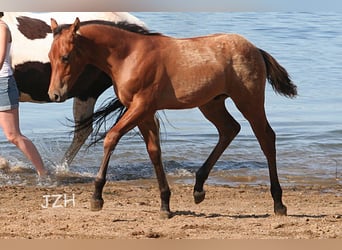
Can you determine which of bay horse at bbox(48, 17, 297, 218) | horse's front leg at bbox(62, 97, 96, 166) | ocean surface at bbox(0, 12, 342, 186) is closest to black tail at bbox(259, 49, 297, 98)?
bay horse at bbox(48, 17, 297, 218)

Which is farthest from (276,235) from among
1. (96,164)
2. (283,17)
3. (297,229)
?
(96,164)

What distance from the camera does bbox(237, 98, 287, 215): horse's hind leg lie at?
20.6 feet

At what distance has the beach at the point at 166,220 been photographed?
5.98 meters

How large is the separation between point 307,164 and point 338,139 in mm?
352

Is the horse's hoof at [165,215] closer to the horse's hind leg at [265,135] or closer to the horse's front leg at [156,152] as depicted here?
the horse's front leg at [156,152]

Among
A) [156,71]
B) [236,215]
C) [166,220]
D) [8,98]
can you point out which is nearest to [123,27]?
[156,71]

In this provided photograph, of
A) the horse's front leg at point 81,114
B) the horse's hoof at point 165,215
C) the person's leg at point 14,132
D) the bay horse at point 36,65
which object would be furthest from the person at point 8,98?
the horse's hoof at point 165,215

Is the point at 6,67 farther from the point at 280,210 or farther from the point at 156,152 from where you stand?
the point at 280,210

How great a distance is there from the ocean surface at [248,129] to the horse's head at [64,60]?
64cm

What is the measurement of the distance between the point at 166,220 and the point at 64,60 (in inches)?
49.7

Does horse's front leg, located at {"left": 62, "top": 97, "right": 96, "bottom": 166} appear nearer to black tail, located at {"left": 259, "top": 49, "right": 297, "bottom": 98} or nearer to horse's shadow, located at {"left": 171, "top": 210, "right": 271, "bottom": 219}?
horse's shadow, located at {"left": 171, "top": 210, "right": 271, "bottom": 219}

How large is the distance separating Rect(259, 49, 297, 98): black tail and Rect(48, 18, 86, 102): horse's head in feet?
4.08

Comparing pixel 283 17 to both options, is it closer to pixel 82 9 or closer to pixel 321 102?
pixel 321 102

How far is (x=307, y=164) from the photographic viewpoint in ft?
26.8
